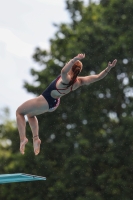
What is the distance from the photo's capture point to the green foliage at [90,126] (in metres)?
18.7

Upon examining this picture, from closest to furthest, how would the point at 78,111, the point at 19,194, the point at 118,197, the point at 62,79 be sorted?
the point at 62,79 → the point at 118,197 → the point at 78,111 → the point at 19,194

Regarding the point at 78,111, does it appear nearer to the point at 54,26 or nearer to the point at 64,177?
the point at 64,177

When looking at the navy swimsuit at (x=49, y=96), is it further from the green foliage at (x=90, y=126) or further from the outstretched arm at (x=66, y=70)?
the green foliage at (x=90, y=126)

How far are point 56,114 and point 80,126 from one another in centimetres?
119

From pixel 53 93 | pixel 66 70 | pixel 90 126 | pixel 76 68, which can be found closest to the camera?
pixel 66 70

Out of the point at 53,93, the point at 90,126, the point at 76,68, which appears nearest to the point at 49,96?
the point at 53,93

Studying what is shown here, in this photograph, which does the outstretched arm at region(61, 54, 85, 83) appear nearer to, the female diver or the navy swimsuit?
the female diver

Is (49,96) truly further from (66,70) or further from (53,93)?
(66,70)

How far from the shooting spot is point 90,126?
19438mm

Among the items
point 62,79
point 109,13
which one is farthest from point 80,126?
point 62,79

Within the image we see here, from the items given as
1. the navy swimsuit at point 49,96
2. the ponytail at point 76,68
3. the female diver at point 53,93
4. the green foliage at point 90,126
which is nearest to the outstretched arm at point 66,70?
the female diver at point 53,93

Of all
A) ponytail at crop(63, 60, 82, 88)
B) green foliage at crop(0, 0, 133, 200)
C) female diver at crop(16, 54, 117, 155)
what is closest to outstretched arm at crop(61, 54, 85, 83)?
female diver at crop(16, 54, 117, 155)

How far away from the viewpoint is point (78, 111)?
1955 centimetres

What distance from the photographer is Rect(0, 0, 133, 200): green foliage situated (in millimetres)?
18703
